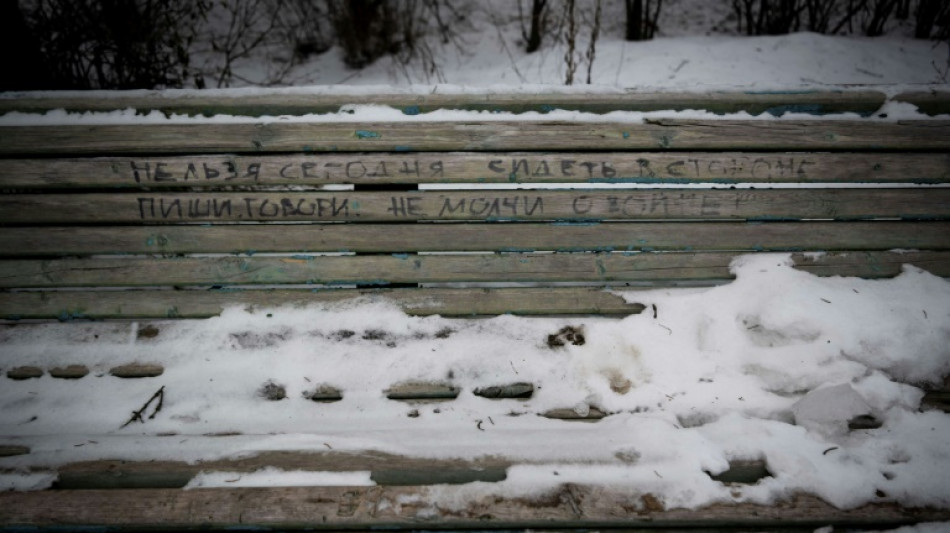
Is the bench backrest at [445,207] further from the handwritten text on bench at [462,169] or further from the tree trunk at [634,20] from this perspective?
the tree trunk at [634,20]

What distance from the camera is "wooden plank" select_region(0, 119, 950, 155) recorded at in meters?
2.15

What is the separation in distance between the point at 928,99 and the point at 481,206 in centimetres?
205

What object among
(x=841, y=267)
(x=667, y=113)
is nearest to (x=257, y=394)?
(x=667, y=113)

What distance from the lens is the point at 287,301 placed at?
2.26 meters

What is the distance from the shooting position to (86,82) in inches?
150

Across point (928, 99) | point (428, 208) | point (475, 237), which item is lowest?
point (475, 237)

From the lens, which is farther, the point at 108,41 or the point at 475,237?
the point at 108,41

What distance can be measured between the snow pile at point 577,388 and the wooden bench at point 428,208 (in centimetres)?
8

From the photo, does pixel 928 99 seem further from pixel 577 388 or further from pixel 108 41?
pixel 108 41

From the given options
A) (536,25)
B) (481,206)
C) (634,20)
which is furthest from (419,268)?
(634,20)

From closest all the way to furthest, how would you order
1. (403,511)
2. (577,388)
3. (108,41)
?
(403,511) < (577,388) < (108,41)

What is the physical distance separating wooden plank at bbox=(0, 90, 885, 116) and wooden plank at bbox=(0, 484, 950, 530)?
1.53 meters

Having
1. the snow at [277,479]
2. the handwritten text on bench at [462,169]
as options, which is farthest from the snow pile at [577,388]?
the handwritten text on bench at [462,169]

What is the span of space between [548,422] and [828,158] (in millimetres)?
1710
